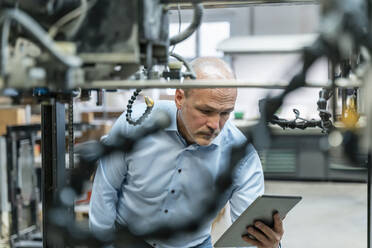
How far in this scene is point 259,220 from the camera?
4.36ft

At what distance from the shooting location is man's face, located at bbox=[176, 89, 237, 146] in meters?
1.55

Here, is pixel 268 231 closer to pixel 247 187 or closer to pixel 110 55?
pixel 247 187

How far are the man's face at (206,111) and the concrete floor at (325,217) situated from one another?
2.46 metres

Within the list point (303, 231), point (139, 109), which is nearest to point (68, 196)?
point (139, 109)

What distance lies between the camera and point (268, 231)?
1.33 m

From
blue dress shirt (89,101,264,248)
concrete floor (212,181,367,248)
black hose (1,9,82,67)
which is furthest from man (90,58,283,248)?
concrete floor (212,181,367,248)

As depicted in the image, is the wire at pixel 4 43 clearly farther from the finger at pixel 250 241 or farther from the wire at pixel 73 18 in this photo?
the finger at pixel 250 241

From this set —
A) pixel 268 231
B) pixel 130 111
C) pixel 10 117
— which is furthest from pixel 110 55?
pixel 10 117

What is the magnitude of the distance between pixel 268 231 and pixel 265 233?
0.01 meters

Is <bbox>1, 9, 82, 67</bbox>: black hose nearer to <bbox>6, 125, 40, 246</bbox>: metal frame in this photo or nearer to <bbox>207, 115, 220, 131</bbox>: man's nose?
<bbox>207, 115, 220, 131</bbox>: man's nose

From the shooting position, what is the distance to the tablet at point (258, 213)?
1.22 m

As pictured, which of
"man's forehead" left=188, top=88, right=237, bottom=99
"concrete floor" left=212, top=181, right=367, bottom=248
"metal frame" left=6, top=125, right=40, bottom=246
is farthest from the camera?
"concrete floor" left=212, top=181, right=367, bottom=248

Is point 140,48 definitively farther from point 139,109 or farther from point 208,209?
point 139,109

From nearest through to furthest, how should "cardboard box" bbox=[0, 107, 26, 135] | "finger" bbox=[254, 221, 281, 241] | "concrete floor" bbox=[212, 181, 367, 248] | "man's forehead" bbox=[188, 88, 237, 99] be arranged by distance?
"finger" bbox=[254, 221, 281, 241] < "man's forehead" bbox=[188, 88, 237, 99] < "cardboard box" bbox=[0, 107, 26, 135] < "concrete floor" bbox=[212, 181, 367, 248]
